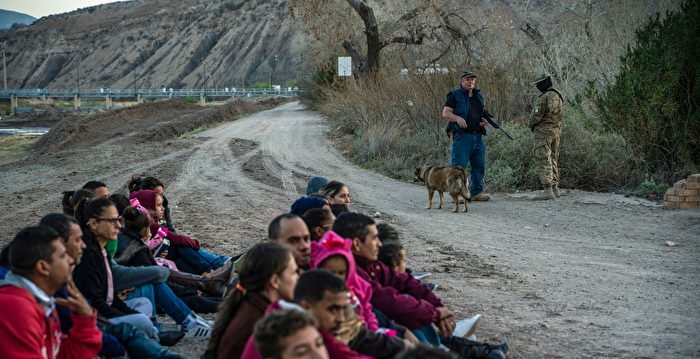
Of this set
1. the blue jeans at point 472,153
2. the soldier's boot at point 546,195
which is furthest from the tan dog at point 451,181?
the soldier's boot at point 546,195

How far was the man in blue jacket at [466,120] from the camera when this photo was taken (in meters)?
13.5

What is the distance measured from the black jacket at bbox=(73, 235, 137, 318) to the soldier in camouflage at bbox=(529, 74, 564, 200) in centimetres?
951

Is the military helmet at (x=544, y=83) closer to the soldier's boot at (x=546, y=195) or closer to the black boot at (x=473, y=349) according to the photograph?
the soldier's boot at (x=546, y=195)

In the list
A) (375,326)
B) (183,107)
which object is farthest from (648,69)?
(183,107)

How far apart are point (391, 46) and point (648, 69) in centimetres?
2203

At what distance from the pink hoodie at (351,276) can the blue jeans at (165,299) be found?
176 cm

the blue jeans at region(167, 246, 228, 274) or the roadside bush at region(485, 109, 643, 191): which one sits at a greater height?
the roadside bush at region(485, 109, 643, 191)

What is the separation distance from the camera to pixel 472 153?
13.9 meters

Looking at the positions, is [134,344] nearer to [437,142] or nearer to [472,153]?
[472,153]

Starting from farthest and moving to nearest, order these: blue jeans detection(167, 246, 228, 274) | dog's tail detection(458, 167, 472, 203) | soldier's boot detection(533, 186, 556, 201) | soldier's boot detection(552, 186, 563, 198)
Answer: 1. soldier's boot detection(552, 186, 563, 198)
2. soldier's boot detection(533, 186, 556, 201)
3. dog's tail detection(458, 167, 472, 203)
4. blue jeans detection(167, 246, 228, 274)

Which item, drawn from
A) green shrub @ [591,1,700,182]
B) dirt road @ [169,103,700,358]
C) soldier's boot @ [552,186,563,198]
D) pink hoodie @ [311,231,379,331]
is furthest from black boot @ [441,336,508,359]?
green shrub @ [591,1,700,182]

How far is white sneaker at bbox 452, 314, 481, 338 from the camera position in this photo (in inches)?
241

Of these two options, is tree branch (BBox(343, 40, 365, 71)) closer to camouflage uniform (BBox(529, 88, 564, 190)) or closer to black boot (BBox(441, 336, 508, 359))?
camouflage uniform (BBox(529, 88, 564, 190))

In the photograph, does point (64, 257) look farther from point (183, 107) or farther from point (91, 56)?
point (91, 56)
